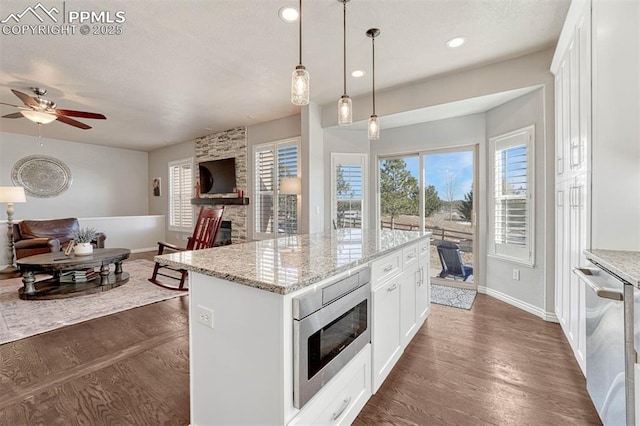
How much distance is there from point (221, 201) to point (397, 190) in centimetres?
379

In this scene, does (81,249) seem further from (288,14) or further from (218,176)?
(288,14)

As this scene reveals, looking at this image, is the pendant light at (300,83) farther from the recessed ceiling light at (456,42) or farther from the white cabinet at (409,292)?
the recessed ceiling light at (456,42)

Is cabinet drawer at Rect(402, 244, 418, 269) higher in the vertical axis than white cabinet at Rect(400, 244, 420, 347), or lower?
higher

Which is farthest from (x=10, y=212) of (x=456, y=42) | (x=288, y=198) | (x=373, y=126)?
(x=456, y=42)

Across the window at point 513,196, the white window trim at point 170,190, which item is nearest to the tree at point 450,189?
the window at point 513,196

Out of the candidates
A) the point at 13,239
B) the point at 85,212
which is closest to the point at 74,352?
the point at 13,239

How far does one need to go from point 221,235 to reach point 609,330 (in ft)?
20.7

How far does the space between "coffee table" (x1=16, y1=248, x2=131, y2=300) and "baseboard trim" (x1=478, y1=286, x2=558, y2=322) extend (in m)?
5.11

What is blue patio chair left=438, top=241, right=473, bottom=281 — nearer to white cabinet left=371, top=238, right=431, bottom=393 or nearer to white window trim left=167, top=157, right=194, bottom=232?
white cabinet left=371, top=238, right=431, bottom=393

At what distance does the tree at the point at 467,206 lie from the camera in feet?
13.5

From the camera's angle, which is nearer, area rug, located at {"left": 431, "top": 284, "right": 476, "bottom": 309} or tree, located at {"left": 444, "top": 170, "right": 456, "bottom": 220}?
area rug, located at {"left": 431, "top": 284, "right": 476, "bottom": 309}

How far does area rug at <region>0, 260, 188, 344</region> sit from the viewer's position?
283 centimetres

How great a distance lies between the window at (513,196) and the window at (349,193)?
193 centimetres

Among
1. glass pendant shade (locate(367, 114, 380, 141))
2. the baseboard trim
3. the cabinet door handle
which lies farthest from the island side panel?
the baseboard trim
